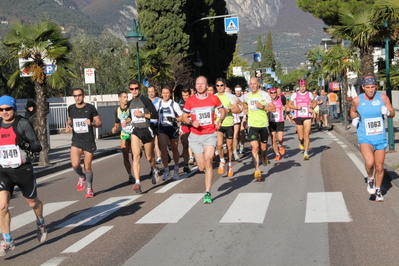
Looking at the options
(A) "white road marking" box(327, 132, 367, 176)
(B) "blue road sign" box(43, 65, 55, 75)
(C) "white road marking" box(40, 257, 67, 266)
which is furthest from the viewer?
(B) "blue road sign" box(43, 65, 55, 75)

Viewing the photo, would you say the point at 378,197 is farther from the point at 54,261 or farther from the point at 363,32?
the point at 363,32

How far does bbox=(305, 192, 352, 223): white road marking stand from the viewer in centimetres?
768

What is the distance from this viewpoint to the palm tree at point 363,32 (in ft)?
59.4

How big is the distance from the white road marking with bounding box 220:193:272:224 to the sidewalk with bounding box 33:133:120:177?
24.5ft

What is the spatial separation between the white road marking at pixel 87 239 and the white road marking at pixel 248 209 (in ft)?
5.22

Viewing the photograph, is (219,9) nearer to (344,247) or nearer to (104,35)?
(104,35)

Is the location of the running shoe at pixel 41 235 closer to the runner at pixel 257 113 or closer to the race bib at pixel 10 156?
the race bib at pixel 10 156

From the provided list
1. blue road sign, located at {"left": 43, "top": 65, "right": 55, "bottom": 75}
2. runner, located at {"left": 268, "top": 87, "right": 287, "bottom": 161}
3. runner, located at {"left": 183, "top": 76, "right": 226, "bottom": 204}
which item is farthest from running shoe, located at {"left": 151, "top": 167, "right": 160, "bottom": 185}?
blue road sign, located at {"left": 43, "top": 65, "right": 55, "bottom": 75}

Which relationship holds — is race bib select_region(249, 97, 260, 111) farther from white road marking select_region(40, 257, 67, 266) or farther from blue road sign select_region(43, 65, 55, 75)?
blue road sign select_region(43, 65, 55, 75)

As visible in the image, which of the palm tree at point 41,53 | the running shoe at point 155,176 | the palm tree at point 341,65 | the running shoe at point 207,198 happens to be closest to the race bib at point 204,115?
the running shoe at point 207,198

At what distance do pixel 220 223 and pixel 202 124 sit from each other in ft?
7.36

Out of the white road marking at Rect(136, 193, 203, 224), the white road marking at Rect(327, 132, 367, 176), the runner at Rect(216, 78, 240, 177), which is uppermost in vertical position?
the runner at Rect(216, 78, 240, 177)

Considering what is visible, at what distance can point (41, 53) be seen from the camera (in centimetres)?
1658

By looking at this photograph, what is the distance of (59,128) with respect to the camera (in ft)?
104
